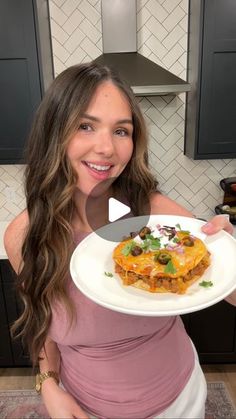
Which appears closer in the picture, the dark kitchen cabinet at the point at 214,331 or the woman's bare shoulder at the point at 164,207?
the woman's bare shoulder at the point at 164,207

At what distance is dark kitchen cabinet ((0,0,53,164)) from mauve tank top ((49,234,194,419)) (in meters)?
1.27

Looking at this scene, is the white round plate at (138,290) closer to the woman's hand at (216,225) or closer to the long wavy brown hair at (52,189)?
the woman's hand at (216,225)

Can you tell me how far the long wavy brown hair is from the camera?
890 millimetres

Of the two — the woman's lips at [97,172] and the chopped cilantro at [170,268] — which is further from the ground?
the woman's lips at [97,172]

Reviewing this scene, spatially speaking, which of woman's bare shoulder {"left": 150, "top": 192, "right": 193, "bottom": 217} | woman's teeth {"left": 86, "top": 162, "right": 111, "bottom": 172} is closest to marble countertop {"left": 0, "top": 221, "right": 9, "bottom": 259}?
woman's bare shoulder {"left": 150, "top": 192, "right": 193, "bottom": 217}

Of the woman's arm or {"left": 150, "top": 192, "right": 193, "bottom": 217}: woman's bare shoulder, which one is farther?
{"left": 150, "top": 192, "right": 193, "bottom": 217}: woman's bare shoulder

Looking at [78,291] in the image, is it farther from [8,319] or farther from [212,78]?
[212,78]

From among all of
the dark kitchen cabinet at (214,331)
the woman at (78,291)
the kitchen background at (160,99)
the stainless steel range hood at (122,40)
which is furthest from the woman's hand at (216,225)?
the kitchen background at (160,99)

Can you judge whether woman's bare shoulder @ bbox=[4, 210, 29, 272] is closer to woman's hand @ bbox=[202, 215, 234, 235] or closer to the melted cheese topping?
the melted cheese topping

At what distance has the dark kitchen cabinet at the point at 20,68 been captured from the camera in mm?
1719

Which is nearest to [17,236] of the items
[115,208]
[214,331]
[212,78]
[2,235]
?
[115,208]

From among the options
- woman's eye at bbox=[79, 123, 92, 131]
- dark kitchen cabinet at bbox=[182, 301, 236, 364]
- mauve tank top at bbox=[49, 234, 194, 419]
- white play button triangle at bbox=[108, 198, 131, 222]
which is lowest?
dark kitchen cabinet at bbox=[182, 301, 236, 364]

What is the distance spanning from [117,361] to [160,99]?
183cm

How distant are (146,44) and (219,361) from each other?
220 centimetres
